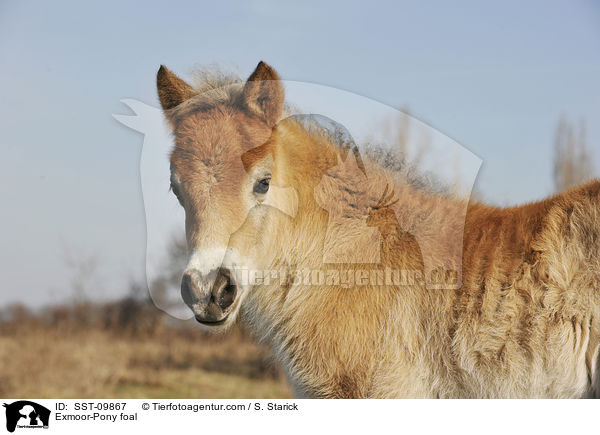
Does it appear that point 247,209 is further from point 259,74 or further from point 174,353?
point 174,353

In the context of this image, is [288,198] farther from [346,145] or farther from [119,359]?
[119,359]

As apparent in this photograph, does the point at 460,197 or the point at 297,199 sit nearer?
the point at 297,199

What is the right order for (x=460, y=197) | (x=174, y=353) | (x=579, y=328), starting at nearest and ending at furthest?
(x=579, y=328)
(x=460, y=197)
(x=174, y=353)

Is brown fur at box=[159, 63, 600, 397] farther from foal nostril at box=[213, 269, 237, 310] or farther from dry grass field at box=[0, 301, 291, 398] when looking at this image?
dry grass field at box=[0, 301, 291, 398]

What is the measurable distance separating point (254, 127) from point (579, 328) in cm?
226

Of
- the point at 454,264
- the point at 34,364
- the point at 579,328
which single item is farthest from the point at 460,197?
the point at 34,364

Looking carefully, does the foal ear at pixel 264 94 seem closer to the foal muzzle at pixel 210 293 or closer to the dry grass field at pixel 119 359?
the foal muzzle at pixel 210 293

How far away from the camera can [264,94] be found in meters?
3.12

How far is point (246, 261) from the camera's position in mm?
2947

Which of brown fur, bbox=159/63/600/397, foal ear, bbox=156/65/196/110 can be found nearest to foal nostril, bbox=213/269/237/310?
brown fur, bbox=159/63/600/397

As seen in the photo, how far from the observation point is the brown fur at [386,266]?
2.89 meters
